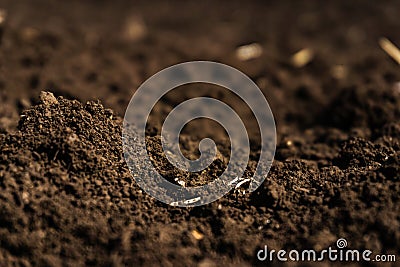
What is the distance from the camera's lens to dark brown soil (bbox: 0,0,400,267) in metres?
1.51

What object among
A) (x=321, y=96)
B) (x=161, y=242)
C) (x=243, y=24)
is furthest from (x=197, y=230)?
(x=243, y=24)

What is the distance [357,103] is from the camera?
2.61m

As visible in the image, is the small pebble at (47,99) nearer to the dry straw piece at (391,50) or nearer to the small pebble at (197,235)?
the small pebble at (197,235)

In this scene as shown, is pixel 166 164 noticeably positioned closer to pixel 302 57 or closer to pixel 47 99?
pixel 47 99

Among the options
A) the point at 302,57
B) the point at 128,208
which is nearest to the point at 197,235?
the point at 128,208

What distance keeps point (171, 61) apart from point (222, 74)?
0.38 m

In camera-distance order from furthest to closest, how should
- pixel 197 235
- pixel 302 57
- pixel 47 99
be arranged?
1. pixel 302 57
2. pixel 47 99
3. pixel 197 235

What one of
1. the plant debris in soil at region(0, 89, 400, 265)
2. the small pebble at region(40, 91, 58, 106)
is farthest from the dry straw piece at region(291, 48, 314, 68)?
the small pebble at region(40, 91, 58, 106)

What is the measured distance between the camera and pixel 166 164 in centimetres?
179

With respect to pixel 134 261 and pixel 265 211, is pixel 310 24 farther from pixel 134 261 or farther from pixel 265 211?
pixel 134 261

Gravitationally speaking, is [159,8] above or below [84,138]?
above

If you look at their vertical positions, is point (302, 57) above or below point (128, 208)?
above

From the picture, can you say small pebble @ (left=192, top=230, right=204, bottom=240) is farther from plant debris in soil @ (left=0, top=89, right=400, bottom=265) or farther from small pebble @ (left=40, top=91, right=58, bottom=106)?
small pebble @ (left=40, top=91, right=58, bottom=106)

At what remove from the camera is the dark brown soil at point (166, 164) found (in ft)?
4.94
